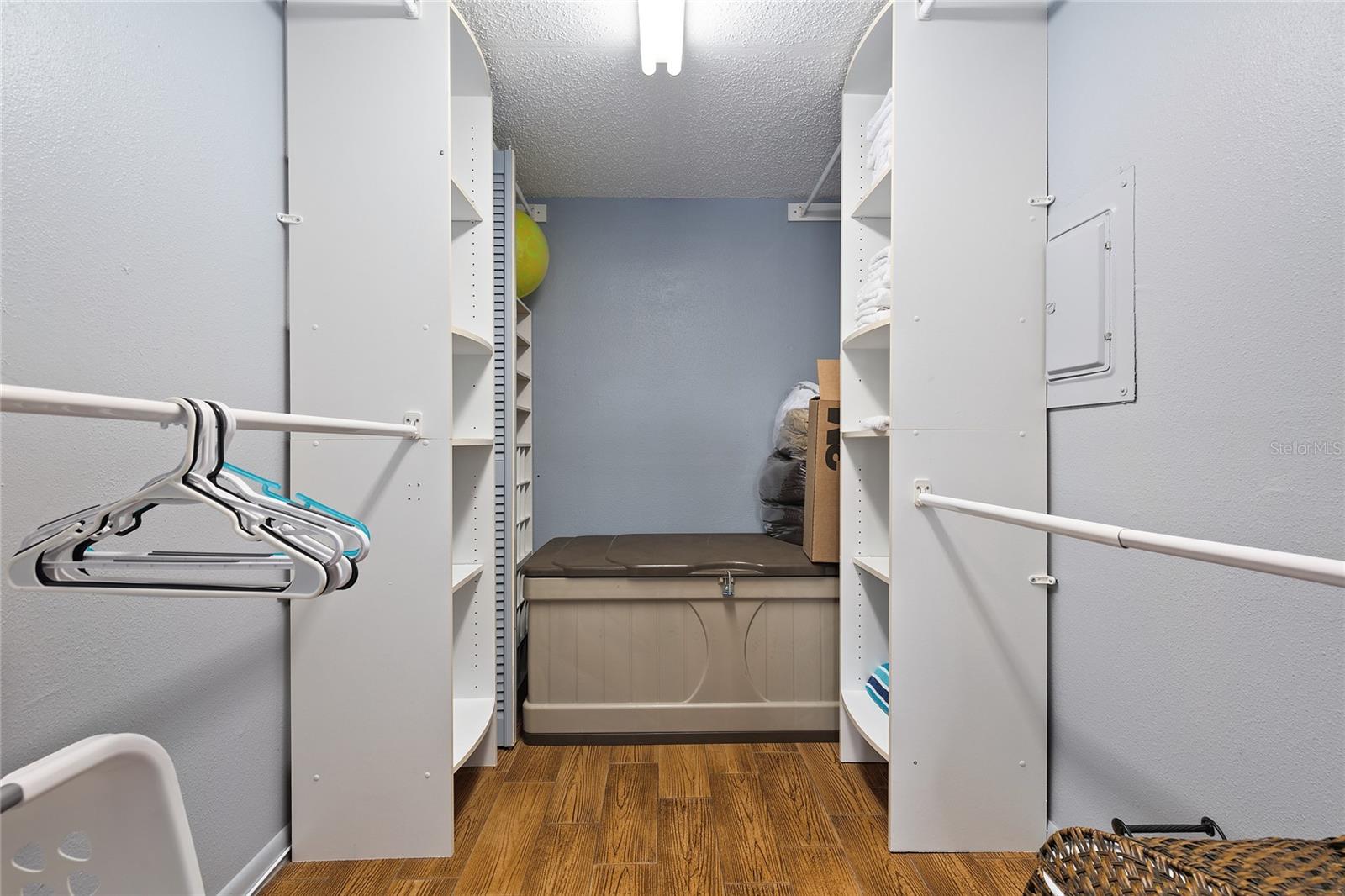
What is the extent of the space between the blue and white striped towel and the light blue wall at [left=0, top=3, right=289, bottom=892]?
1624 millimetres

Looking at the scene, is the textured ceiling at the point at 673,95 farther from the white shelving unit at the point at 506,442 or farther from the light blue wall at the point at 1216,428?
the light blue wall at the point at 1216,428

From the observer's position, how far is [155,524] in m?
1.14

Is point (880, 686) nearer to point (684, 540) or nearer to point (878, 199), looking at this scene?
point (684, 540)

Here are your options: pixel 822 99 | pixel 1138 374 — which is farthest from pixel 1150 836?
pixel 822 99

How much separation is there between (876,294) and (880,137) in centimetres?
48

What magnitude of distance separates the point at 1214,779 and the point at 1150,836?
306 millimetres

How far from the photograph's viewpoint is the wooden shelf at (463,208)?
1.73m

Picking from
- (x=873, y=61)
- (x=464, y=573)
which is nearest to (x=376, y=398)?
(x=464, y=573)

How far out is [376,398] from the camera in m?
1.51

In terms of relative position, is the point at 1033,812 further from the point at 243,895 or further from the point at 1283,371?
the point at 243,895

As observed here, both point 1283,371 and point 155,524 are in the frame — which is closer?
point 1283,371

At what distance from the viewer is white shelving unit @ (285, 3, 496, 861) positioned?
149cm

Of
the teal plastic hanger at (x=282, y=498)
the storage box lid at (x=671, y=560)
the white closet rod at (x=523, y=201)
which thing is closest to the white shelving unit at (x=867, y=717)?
the storage box lid at (x=671, y=560)

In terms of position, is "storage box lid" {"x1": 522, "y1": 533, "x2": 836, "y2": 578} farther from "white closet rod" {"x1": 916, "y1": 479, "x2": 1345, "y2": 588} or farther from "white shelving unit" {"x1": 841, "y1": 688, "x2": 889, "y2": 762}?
"white closet rod" {"x1": 916, "y1": 479, "x2": 1345, "y2": 588}
